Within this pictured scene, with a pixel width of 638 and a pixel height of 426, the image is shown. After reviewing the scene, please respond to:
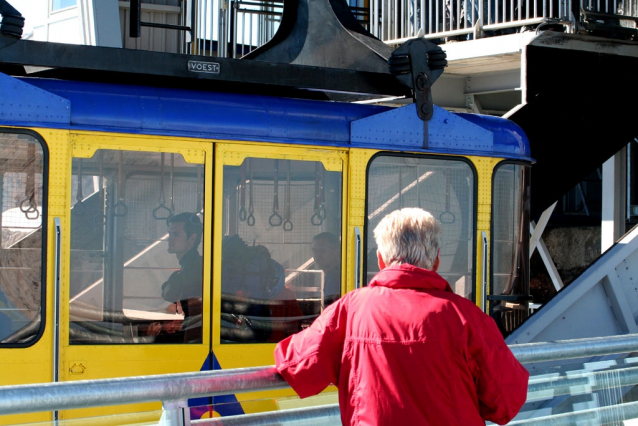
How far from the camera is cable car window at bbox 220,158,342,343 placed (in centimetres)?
404

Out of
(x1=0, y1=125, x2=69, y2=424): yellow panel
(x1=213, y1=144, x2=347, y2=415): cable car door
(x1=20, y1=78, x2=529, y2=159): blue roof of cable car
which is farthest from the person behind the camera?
(x1=213, y1=144, x2=347, y2=415): cable car door

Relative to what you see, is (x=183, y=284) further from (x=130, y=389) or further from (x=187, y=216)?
(x=130, y=389)

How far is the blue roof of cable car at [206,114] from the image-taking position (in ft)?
12.8

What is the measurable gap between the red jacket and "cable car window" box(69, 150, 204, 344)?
1.84m

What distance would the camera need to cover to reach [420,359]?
2109 mm

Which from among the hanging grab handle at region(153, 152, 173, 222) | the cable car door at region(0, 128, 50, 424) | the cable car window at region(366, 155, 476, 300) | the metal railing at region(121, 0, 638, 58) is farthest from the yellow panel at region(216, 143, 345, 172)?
the metal railing at region(121, 0, 638, 58)

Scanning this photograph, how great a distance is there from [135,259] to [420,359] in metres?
2.17

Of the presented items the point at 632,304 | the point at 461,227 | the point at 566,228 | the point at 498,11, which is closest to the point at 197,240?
the point at 461,227

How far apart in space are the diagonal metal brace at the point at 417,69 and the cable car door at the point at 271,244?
0.71 meters

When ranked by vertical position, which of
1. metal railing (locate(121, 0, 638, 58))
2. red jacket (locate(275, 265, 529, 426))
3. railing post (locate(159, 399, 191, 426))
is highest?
metal railing (locate(121, 0, 638, 58))

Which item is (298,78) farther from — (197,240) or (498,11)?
(498,11)

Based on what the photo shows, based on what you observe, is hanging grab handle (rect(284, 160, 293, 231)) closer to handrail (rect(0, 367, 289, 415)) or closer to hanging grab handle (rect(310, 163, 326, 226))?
hanging grab handle (rect(310, 163, 326, 226))

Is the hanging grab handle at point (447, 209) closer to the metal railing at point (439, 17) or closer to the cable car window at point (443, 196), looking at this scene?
the cable car window at point (443, 196)

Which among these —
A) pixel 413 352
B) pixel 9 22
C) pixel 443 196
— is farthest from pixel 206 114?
pixel 413 352
